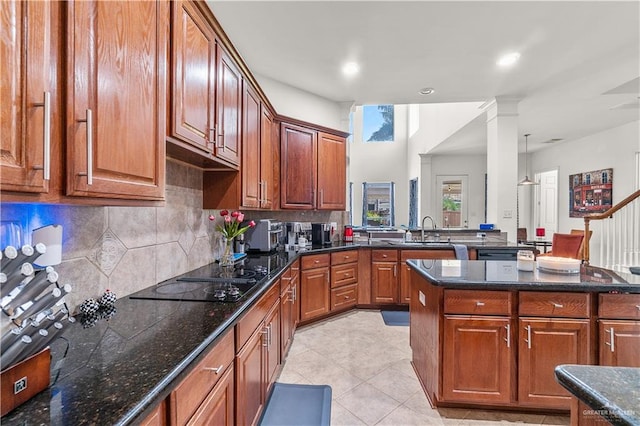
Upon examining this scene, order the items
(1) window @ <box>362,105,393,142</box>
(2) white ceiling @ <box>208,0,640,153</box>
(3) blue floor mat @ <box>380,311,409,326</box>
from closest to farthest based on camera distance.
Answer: (2) white ceiling @ <box>208,0,640,153</box>
(3) blue floor mat @ <box>380,311,409,326</box>
(1) window @ <box>362,105,393,142</box>

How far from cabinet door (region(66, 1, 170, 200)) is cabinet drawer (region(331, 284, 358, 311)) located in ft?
9.13

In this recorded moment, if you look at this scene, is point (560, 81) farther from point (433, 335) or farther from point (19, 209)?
point (19, 209)

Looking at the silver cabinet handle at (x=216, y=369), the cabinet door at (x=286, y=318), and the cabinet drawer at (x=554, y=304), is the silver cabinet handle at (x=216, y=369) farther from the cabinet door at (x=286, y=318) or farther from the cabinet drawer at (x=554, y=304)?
the cabinet drawer at (x=554, y=304)

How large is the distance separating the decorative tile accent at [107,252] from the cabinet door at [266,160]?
4.64 feet

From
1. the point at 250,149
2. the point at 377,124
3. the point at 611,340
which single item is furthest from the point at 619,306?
the point at 377,124

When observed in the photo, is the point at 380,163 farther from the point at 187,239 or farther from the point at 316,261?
the point at 187,239

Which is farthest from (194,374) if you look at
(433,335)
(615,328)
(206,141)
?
(615,328)

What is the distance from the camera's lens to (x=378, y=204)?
8.52 m

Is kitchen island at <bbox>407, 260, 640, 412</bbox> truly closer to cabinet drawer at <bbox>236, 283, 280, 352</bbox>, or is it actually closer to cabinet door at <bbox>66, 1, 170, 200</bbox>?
cabinet drawer at <bbox>236, 283, 280, 352</bbox>

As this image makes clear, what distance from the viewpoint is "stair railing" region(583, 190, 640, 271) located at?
12.8 ft

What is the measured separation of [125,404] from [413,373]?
2.36 meters

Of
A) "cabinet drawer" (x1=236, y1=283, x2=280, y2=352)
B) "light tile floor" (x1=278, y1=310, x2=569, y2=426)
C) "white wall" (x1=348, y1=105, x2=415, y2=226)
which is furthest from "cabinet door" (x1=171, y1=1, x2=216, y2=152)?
"white wall" (x1=348, y1=105, x2=415, y2=226)

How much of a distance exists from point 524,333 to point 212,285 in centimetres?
198

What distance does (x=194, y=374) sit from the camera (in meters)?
0.96
